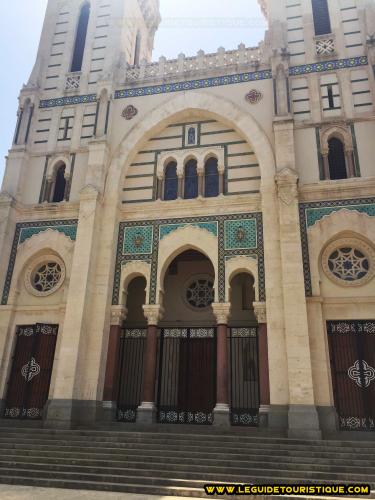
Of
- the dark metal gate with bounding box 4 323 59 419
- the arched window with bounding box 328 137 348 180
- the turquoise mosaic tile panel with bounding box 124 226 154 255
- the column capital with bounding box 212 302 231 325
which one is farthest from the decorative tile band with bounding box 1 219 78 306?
the arched window with bounding box 328 137 348 180

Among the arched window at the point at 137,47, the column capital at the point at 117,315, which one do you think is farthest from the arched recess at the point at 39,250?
the arched window at the point at 137,47

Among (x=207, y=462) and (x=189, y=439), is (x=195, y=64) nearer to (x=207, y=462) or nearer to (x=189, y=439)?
(x=189, y=439)

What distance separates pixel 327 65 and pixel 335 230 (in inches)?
287

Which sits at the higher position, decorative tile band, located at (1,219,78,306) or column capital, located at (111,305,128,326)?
decorative tile band, located at (1,219,78,306)

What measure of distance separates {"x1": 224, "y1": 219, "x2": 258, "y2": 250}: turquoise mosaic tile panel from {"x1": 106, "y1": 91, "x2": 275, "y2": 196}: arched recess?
9.22 feet

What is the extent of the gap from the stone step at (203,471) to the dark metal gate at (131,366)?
586 cm

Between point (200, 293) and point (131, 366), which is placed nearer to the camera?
point (131, 366)

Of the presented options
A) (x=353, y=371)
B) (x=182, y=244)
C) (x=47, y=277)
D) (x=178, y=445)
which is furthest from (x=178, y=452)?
(x=47, y=277)

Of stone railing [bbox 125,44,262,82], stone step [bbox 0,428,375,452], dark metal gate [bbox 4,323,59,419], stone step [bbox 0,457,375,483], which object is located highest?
stone railing [bbox 125,44,262,82]

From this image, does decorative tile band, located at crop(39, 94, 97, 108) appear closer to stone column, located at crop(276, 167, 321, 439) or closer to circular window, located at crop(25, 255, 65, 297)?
circular window, located at crop(25, 255, 65, 297)

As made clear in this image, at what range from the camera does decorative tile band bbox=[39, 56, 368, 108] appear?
56.4 feet

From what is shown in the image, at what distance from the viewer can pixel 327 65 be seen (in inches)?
682

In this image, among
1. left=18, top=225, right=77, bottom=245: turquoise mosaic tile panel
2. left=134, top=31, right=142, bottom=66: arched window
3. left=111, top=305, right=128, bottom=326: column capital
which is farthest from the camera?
left=134, top=31, right=142, bottom=66: arched window

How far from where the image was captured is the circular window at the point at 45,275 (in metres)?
16.5
